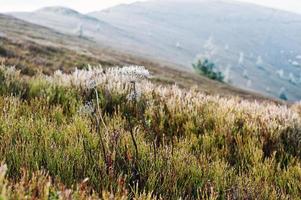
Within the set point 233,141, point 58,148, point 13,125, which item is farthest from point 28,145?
point 233,141

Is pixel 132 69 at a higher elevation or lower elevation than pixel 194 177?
higher

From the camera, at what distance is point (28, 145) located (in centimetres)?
382

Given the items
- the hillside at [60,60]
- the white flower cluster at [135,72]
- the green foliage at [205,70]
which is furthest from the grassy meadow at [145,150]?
the green foliage at [205,70]

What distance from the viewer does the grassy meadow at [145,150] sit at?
340 centimetres

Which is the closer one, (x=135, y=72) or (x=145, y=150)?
(x=145, y=150)

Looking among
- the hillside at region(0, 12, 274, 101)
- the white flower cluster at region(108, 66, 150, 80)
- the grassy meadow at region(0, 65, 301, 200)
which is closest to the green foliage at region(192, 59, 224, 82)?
the hillside at region(0, 12, 274, 101)

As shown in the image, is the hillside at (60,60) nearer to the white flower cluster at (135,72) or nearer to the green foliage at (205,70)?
the white flower cluster at (135,72)

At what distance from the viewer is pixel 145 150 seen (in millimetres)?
4281

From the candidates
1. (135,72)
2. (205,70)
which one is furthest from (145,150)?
(205,70)

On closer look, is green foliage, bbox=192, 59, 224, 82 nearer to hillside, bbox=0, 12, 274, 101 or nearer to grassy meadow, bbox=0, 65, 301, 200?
hillside, bbox=0, 12, 274, 101

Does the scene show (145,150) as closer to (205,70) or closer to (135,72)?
(135,72)

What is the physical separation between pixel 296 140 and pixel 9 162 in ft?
10.9

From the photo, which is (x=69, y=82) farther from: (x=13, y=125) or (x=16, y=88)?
(x=13, y=125)

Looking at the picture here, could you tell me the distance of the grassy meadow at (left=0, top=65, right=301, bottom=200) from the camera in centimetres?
340
